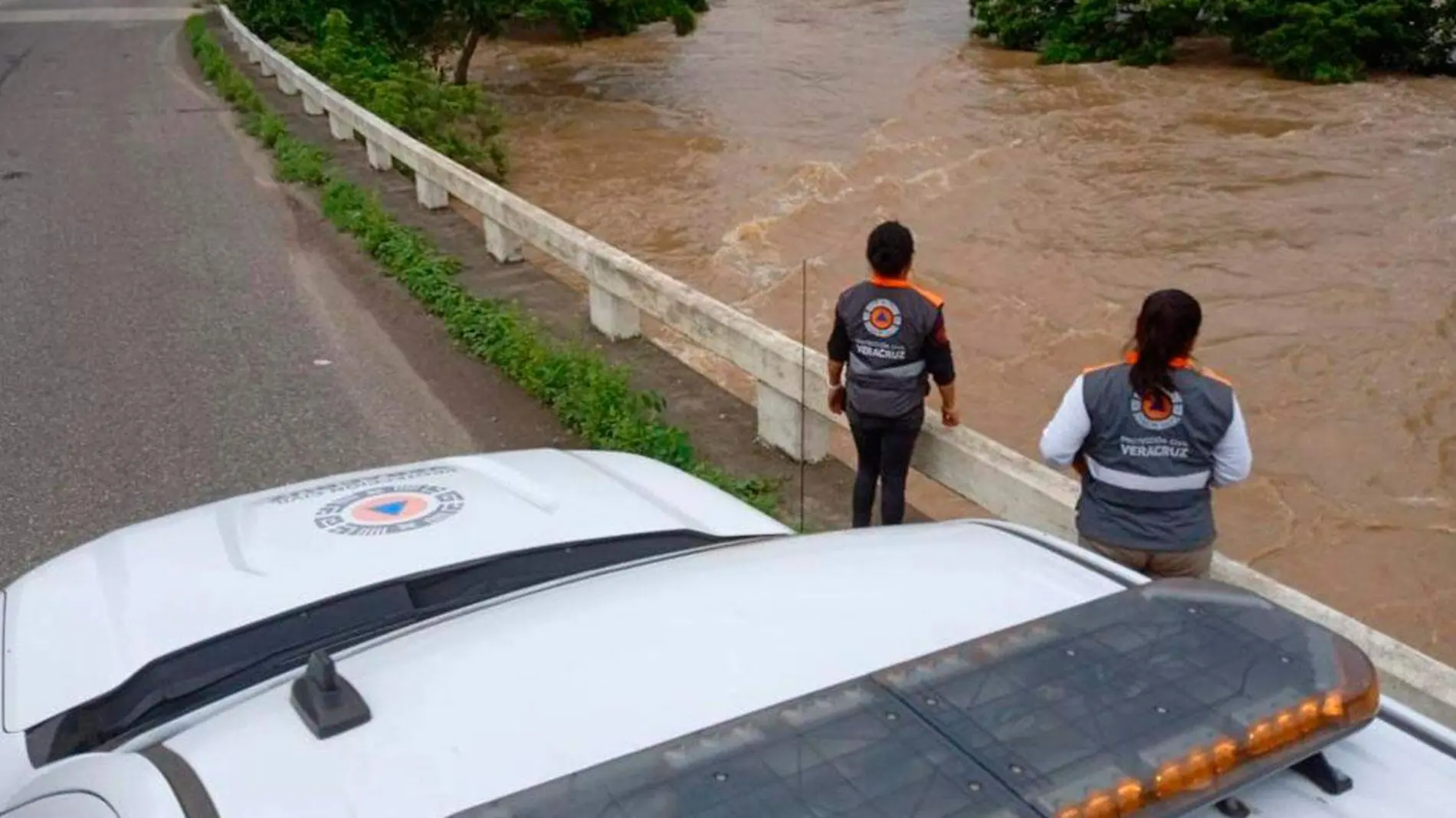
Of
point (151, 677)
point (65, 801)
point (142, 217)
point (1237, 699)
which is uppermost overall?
point (1237, 699)

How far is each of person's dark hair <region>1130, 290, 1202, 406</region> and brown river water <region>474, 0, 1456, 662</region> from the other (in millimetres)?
4193

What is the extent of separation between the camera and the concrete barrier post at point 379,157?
519 inches

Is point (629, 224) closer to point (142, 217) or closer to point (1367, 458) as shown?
point (142, 217)

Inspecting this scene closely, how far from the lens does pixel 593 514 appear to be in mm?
3209

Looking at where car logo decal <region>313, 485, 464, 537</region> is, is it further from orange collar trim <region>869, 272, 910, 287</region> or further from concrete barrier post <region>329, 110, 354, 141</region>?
concrete barrier post <region>329, 110, 354, 141</region>

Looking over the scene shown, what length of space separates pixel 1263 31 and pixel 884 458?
24.6m

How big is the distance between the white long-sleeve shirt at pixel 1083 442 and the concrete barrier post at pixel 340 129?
12244 mm

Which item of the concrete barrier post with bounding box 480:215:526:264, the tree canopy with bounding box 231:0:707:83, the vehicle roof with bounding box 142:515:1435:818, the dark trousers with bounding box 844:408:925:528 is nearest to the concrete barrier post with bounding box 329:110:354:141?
the concrete barrier post with bounding box 480:215:526:264

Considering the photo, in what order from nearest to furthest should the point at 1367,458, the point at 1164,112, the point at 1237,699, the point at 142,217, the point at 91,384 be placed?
the point at 1237,699 → the point at 91,384 → the point at 1367,458 → the point at 142,217 → the point at 1164,112

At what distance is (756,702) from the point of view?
182 centimetres

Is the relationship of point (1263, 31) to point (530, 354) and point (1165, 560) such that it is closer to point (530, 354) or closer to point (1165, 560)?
point (530, 354)

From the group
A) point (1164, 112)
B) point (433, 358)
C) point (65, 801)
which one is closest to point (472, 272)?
point (433, 358)

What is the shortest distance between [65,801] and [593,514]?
4.91 ft

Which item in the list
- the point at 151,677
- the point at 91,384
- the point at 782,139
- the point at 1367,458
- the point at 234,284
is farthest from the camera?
the point at 782,139
